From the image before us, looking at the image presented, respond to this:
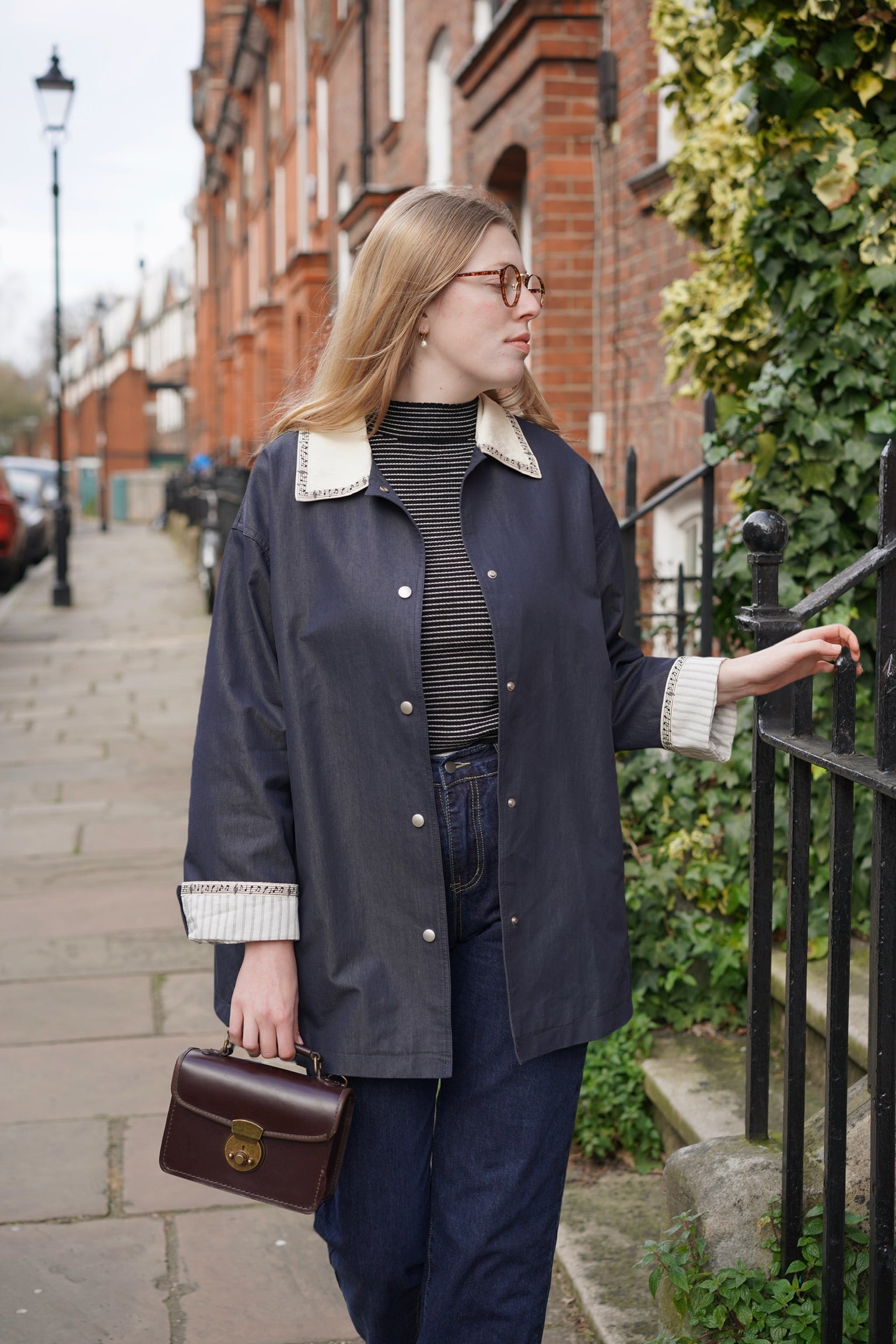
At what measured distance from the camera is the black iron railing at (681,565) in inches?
152

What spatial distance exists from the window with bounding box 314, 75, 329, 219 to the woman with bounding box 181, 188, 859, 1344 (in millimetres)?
16194

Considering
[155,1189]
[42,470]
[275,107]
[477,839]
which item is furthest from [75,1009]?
[42,470]

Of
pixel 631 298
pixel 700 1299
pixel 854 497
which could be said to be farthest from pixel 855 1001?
pixel 631 298

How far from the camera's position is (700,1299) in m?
2.37

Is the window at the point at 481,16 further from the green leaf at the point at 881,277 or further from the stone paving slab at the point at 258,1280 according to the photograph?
the stone paving slab at the point at 258,1280

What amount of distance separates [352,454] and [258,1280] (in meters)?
1.85

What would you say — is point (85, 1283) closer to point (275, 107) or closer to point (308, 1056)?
point (308, 1056)

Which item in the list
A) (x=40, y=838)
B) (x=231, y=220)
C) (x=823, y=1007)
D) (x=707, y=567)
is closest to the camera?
(x=823, y=1007)

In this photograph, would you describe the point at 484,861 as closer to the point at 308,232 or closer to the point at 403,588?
the point at 403,588

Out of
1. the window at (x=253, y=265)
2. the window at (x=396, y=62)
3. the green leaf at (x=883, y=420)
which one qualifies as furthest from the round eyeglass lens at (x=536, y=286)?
the window at (x=253, y=265)

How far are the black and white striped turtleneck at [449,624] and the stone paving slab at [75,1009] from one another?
2.63 metres

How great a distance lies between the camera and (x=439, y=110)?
11.3 metres

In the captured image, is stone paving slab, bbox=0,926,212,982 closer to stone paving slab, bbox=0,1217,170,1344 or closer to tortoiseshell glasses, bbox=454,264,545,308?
stone paving slab, bbox=0,1217,170,1344

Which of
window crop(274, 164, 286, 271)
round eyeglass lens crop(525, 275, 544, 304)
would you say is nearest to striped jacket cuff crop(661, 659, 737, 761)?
round eyeglass lens crop(525, 275, 544, 304)
